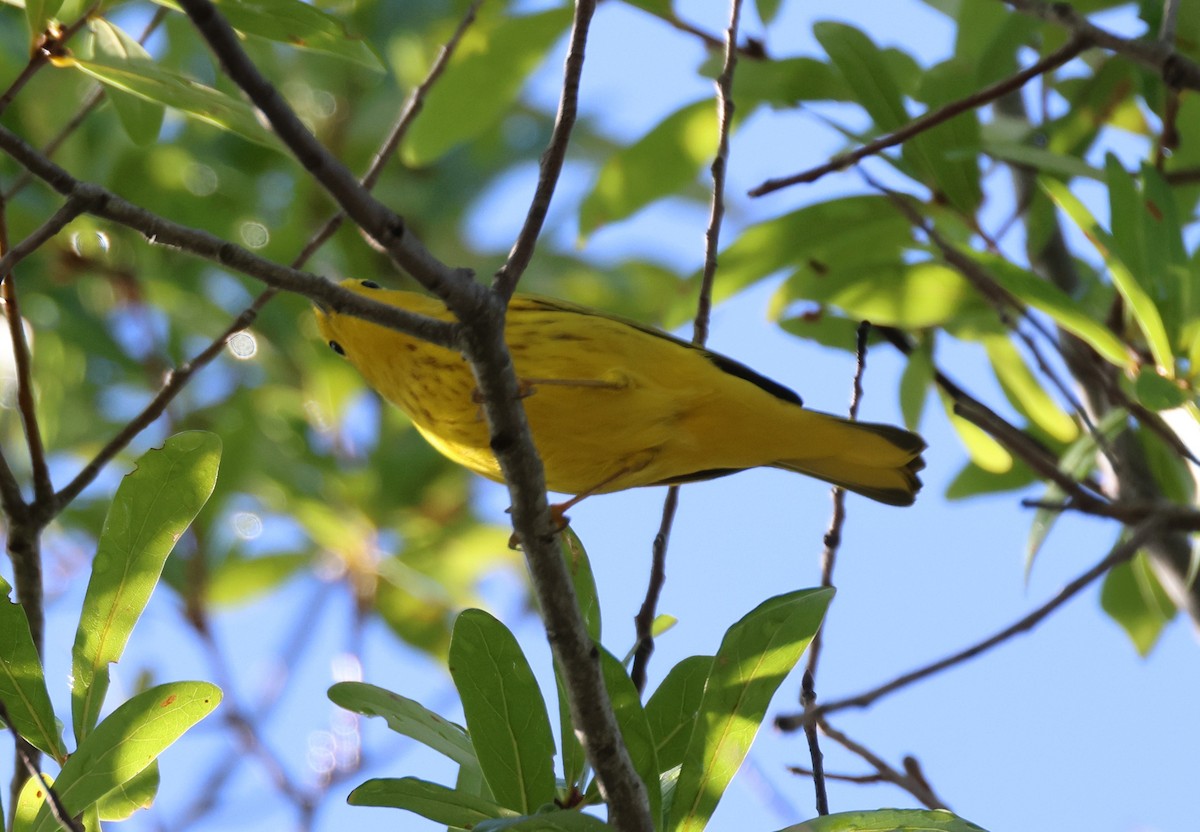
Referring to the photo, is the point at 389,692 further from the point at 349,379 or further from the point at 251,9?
the point at 349,379

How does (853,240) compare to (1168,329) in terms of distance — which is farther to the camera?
(853,240)

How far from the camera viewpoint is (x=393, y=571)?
4.93 m

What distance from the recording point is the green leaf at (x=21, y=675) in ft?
6.31

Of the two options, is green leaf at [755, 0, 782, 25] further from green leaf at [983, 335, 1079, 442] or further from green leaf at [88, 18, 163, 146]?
green leaf at [88, 18, 163, 146]

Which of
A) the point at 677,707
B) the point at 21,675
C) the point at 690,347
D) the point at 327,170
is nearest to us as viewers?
the point at 327,170

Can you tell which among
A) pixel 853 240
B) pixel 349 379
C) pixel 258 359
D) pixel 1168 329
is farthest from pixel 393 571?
pixel 1168 329

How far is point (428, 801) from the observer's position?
1905 millimetres

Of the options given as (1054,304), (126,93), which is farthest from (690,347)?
(126,93)

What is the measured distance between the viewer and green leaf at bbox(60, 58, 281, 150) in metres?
1.98

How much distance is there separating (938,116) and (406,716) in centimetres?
167

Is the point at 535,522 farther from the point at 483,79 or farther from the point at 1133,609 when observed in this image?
the point at 1133,609

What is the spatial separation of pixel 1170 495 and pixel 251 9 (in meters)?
3.02

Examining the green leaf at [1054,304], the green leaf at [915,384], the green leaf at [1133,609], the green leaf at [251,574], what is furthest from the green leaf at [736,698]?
the green leaf at [251,574]

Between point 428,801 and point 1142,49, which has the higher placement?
point 1142,49
